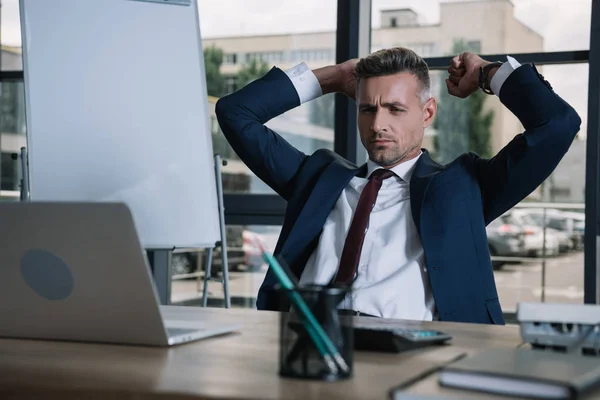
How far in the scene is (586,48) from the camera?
3.20 m

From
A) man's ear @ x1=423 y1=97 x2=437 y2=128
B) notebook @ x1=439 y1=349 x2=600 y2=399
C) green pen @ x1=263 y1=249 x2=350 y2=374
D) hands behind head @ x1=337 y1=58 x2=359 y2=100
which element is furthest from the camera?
hands behind head @ x1=337 y1=58 x2=359 y2=100

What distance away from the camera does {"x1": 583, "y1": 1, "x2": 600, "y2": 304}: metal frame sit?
3123 millimetres

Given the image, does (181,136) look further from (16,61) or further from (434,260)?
(16,61)

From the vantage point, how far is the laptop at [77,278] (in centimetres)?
100

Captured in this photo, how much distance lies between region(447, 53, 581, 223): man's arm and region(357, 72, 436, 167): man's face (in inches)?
7.9

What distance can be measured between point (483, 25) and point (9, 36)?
265 centimetres

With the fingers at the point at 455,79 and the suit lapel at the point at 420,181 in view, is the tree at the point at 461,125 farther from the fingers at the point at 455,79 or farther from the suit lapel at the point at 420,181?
the suit lapel at the point at 420,181

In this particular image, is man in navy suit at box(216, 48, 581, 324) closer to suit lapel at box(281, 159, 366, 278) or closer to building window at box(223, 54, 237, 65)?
suit lapel at box(281, 159, 366, 278)

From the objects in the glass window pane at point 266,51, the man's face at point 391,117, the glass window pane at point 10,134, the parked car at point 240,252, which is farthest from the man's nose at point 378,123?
the glass window pane at point 10,134

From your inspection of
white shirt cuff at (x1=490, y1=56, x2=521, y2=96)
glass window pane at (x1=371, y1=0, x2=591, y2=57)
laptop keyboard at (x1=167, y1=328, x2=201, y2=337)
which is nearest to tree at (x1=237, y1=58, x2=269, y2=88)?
glass window pane at (x1=371, y1=0, x2=591, y2=57)

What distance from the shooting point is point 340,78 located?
237 centimetres

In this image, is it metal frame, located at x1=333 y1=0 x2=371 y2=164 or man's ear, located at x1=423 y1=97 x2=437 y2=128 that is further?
metal frame, located at x1=333 y1=0 x2=371 y2=164

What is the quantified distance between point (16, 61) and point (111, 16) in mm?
2769

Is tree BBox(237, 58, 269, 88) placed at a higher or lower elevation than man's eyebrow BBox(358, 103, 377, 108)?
higher
